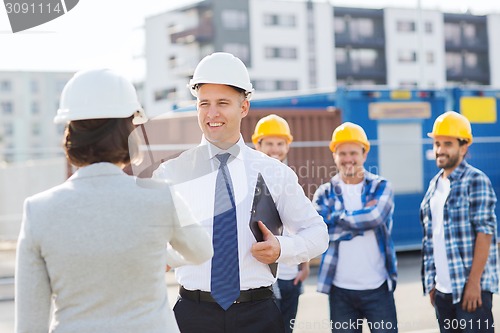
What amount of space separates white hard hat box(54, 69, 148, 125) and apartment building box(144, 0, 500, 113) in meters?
55.2

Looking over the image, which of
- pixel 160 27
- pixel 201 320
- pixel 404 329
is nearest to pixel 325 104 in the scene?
pixel 404 329

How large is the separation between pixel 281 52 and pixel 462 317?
2293 inches

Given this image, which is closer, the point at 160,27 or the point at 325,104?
the point at 325,104

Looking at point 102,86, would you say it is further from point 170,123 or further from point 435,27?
point 435,27

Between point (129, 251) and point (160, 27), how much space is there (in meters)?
62.4

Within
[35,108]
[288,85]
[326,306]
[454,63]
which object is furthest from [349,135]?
[35,108]

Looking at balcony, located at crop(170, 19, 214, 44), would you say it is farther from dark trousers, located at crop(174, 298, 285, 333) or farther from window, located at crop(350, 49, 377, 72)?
dark trousers, located at crop(174, 298, 285, 333)

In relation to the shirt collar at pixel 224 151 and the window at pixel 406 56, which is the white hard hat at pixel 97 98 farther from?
the window at pixel 406 56

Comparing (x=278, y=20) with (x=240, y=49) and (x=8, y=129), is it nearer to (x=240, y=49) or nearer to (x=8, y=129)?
(x=240, y=49)

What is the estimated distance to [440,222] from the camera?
15.5 ft

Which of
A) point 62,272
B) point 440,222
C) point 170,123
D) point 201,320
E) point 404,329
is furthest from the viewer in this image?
point 170,123

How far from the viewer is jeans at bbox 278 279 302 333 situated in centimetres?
524

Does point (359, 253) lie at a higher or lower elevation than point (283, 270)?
higher

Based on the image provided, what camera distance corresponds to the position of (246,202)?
126 inches
